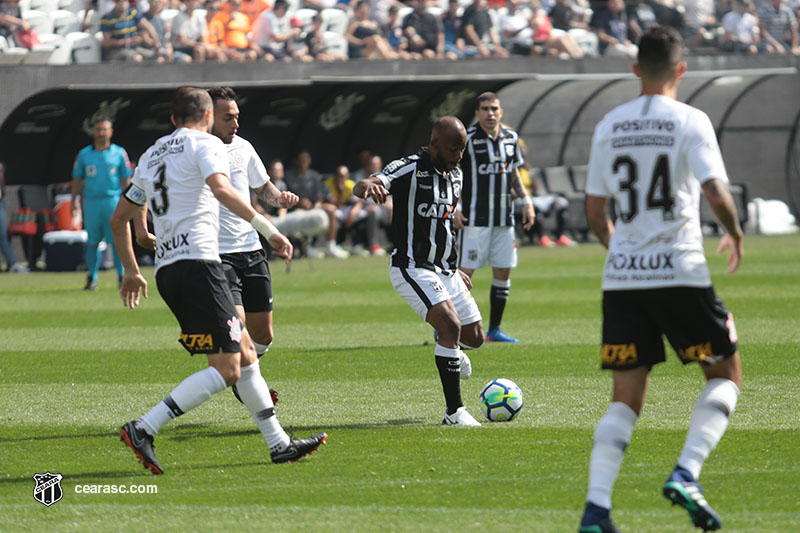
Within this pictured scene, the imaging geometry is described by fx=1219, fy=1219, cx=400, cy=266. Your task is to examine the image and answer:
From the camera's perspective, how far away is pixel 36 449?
6.71 meters

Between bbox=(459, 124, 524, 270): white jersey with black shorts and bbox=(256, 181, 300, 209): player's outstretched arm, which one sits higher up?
bbox=(256, 181, 300, 209): player's outstretched arm

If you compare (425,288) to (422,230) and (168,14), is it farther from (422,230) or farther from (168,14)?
(168,14)

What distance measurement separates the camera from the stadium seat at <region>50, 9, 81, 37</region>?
23.8 metres

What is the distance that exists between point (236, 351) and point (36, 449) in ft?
5.03

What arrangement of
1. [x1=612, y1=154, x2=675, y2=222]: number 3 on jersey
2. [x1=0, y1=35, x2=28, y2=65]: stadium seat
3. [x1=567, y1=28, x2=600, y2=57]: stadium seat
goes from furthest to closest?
[x1=567, y1=28, x2=600, y2=57]: stadium seat → [x1=0, y1=35, x2=28, y2=65]: stadium seat → [x1=612, y1=154, x2=675, y2=222]: number 3 on jersey

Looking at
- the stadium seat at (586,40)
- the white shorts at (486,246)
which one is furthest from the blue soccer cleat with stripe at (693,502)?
the stadium seat at (586,40)

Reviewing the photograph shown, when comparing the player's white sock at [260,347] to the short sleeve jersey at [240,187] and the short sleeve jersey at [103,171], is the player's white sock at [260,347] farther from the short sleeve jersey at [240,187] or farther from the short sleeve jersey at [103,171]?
the short sleeve jersey at [103,171]

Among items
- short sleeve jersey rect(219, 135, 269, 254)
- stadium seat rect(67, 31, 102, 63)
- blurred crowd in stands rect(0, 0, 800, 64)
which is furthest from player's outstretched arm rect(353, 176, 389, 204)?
stadium seat rect(67, 31, 102, 63)

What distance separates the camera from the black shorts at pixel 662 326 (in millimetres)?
4711

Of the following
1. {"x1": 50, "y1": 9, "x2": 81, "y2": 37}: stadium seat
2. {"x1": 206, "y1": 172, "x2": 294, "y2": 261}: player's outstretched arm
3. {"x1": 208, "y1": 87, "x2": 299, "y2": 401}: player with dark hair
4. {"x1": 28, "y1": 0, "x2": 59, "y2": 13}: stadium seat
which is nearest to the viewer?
{"x1": 206, "y1": 172, "x2": 294, "y2": 261}: player's outstretched arm

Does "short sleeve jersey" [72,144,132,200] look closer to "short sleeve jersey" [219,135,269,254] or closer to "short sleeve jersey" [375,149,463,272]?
"short sleeve jersey" [219,135,269,254]

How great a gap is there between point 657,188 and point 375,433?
Answer: 112 inches

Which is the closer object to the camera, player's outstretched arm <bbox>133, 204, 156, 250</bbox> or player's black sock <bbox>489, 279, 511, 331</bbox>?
player's outstretched arm <bbox>133, 204, 156, 250</bbox>

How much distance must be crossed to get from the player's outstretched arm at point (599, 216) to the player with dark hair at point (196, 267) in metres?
1.51
